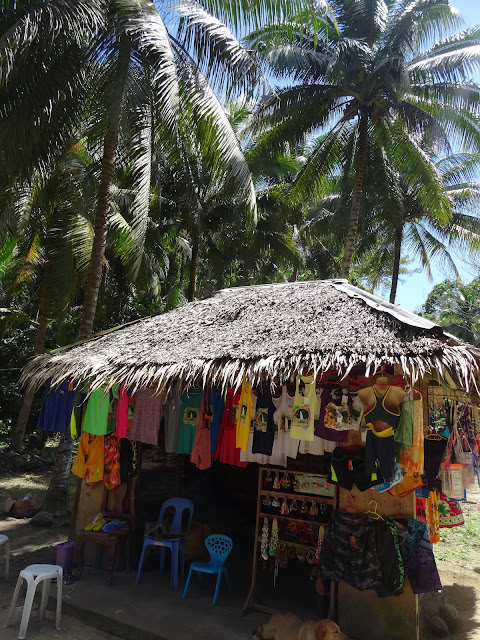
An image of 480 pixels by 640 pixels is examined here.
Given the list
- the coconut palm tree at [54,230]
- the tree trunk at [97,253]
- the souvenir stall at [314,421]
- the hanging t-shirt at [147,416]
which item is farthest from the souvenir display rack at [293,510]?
the coconut palm tree at [54,230]

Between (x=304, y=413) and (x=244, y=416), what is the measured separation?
0.68 metres

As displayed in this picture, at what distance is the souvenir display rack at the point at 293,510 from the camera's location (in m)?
5.77

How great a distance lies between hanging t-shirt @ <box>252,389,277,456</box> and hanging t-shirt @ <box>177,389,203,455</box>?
3.08 ft

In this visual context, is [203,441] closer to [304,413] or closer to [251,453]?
[251,453]

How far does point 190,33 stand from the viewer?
8.35m

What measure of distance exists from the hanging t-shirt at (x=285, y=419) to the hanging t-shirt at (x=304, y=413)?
7.6 inches

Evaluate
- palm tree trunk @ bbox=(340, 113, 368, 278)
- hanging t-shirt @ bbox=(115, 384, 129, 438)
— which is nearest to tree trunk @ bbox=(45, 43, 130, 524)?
hanging t-shirt @ bbox=(115, 384, 129, 438)

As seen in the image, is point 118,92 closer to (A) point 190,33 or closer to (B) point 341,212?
(A) point 190,33

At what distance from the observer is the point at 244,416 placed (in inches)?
229

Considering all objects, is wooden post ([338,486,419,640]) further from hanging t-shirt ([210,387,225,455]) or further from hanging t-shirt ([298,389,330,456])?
hanging t-shirt ([210,387,225,455])

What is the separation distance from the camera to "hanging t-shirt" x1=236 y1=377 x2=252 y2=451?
5.77 metres

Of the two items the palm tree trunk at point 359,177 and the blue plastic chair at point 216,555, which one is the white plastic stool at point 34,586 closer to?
the blue plastic chair at point 216,555

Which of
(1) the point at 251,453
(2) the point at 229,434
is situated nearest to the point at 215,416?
(2) the point at 229,434

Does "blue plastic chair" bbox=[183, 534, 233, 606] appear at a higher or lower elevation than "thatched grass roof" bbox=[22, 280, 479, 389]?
lower
